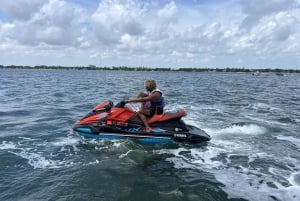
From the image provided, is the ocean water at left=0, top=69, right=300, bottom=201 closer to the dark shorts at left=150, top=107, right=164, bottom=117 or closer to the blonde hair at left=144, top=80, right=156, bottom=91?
the dark shorts at left=150, top=107, right=164, bottom=117

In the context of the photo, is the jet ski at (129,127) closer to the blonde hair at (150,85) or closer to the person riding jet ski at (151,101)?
the person riding jet ski at (151,101)

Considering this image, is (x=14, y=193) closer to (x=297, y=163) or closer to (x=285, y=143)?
(x=297, y=163)

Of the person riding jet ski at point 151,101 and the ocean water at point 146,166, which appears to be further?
the person riding jet ski at point 151,101

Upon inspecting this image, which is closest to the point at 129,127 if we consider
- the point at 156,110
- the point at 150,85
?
the point at 156,110

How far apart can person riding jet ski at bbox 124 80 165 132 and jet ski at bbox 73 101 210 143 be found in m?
0.14

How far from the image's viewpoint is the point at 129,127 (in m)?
9.13

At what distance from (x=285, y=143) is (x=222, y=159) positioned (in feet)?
9.71

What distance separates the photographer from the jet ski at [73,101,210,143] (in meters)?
9.06

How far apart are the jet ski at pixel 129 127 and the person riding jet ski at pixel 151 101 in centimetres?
14

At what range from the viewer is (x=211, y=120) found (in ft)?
44.3

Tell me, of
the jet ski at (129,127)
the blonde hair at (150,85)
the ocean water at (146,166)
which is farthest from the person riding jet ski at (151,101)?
the ocean water at (146,166)

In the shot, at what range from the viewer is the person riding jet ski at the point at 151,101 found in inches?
355

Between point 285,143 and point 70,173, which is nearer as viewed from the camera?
point 70,173

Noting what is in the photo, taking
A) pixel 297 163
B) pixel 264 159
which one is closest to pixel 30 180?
pixel 264 159
